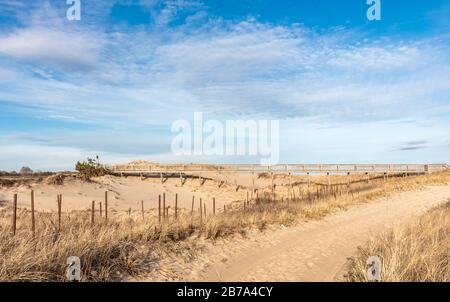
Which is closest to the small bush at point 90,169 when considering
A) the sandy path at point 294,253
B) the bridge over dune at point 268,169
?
the bridge over dune at point 268,169

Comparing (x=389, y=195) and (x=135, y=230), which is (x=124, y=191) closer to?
(x=389, y=195)

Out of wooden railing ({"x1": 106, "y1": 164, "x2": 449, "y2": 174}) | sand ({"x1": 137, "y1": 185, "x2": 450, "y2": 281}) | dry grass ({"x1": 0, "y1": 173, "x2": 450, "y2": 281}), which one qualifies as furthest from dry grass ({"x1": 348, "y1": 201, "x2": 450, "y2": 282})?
wooden railing ({"x1": 106, "y1": 164, "x2": 449, "y2": 174})

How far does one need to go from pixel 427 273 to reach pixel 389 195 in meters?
26.5

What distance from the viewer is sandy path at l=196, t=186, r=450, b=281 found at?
9.88 m

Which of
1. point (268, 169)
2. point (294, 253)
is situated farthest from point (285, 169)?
point (294, 253)

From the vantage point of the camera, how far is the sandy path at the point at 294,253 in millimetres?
9875

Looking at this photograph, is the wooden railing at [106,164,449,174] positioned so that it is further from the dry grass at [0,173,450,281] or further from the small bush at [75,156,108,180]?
the dry grass at [0,173,450,281]

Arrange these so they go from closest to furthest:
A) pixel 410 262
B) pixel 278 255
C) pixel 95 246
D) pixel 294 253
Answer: pixel 410 262 < pixel 95 246 < pixel 278 255 < pixel 294 253

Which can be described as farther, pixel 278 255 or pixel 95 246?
pixel 278 255

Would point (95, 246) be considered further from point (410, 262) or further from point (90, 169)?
point (90, 169)

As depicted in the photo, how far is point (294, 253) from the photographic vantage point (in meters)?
12.2

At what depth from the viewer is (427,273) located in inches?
327
